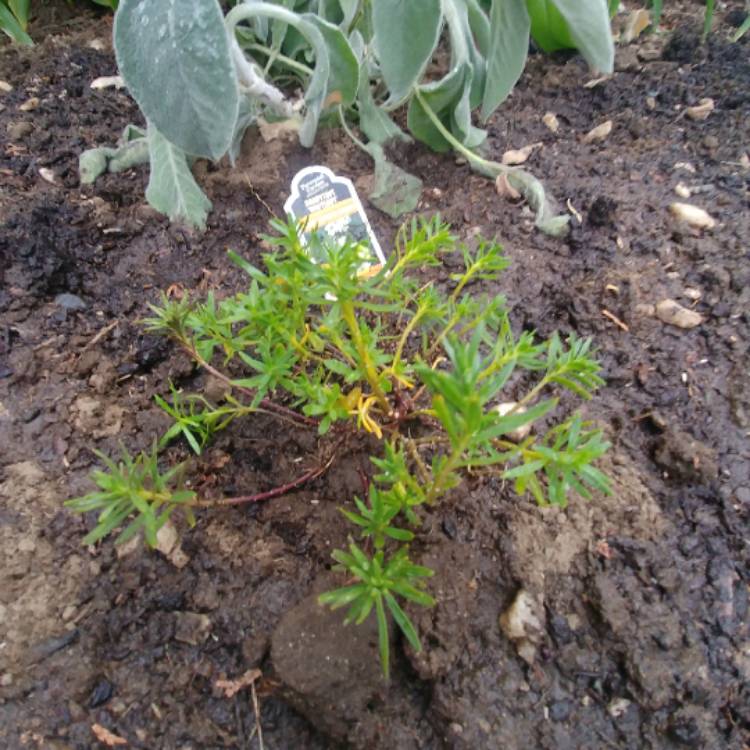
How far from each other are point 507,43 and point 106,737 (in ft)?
4.74

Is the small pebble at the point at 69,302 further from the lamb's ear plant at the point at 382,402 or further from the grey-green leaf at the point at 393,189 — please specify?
the grey-green leaf at the point at 393,189

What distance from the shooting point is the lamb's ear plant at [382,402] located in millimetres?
726

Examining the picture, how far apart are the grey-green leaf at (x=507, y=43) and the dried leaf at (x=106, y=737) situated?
1.38 m

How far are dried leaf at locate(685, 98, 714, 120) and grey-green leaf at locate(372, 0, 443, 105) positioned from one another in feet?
2.31

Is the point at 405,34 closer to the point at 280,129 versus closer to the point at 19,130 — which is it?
the point at 280,129

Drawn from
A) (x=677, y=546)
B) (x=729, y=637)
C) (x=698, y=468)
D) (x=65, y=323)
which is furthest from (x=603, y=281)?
(x=65, y=323)

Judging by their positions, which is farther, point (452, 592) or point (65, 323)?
point (65, 323)

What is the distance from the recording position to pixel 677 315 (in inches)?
47.6

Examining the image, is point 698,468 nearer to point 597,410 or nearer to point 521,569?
point 597,410

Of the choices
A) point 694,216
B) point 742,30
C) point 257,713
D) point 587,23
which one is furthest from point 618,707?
point 742,30

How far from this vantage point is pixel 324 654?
854mm

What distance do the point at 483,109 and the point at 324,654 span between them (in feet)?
3.92

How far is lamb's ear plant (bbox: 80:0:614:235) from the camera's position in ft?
3.56

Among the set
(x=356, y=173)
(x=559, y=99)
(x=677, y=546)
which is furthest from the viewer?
(x=559, y=99)
